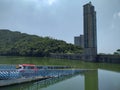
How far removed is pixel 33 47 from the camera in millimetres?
84750

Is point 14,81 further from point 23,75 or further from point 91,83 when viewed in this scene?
point 91,83

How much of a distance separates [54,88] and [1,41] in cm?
8463

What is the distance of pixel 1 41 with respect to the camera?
97.1 meters

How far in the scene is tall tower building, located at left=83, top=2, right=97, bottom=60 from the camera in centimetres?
5644

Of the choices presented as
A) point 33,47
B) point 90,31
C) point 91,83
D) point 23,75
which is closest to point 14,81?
point 23,75

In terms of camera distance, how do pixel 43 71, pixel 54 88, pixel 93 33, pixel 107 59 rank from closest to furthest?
pixel 54 88 < pixel 43 71 < pixel 107 59 < pixel 93 33

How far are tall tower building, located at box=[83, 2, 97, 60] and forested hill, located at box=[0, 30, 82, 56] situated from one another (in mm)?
22649

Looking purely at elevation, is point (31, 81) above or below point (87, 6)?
below

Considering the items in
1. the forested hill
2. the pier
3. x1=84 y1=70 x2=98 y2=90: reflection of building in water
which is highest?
the forested hill

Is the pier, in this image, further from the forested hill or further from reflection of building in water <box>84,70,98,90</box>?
the forested hill

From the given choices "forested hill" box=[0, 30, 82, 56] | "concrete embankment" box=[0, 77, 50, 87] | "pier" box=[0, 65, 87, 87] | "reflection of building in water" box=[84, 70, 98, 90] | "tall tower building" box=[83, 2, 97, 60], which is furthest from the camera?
"forested hill" box=[0, 30, 82, 56]

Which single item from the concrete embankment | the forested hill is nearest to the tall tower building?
the forested hill

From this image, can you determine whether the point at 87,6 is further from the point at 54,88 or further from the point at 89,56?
the point at 54,88

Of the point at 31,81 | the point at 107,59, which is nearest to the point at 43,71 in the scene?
the point at 31,81
